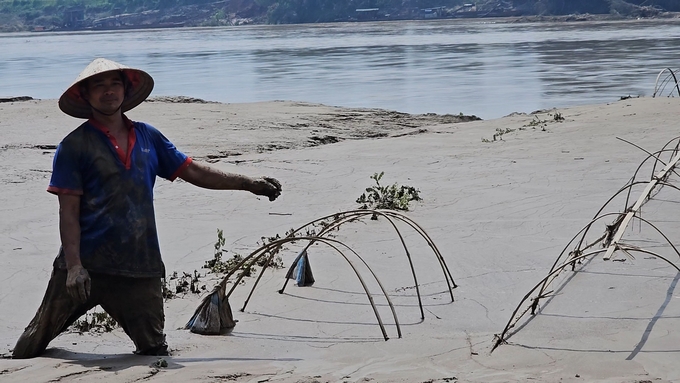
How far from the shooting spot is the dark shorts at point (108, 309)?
13.3ft

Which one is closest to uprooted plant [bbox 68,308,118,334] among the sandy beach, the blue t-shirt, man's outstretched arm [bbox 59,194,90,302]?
the sandy beach

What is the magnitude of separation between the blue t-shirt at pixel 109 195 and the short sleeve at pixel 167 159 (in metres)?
0.11

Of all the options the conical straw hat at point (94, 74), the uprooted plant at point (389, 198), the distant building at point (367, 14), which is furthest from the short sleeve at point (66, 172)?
the distant building at point (367, 14)

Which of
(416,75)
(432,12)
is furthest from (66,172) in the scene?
(432,12)

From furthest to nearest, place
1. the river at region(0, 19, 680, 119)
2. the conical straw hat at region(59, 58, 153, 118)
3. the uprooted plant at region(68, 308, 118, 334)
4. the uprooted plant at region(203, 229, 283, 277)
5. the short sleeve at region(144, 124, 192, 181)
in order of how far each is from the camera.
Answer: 1. the river at region(0, 19, 680, 119)
2. the uprooted plant at region(203, 229, 283, 277)
3. the uprooted plant at region(68, 308, 118, 334)
4. the short sleeve at region(144, 124, 192, 181)
5. the conical straw hat at region(59, 58, 153, 118)

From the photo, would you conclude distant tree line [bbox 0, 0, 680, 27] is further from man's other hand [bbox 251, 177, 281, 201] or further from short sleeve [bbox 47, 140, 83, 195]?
short sleeve [bbox 47, 140, 83, 195]

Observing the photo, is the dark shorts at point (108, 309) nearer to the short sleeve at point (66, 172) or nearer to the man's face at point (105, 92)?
the short sleeve at point (66, 172)

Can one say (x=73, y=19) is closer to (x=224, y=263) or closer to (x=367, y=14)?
(x=367, y=14)

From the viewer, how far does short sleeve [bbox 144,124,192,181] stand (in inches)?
166

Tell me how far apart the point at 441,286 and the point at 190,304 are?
1.53 meters

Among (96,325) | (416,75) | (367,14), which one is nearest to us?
(96,325)

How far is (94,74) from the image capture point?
3.92 m

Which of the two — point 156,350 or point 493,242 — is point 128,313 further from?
point 493,242

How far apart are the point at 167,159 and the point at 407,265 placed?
91.2 inches
